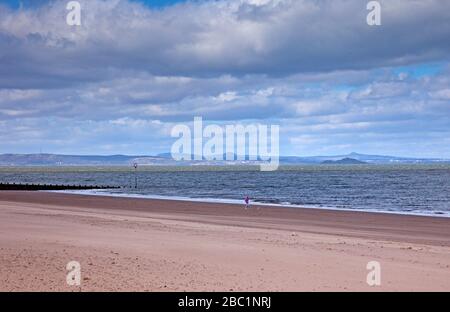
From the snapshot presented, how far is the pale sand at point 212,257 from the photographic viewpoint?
1190 cm

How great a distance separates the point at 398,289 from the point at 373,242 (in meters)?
9.19

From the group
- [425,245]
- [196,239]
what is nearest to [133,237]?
[196,239]

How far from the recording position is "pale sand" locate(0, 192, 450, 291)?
11.9 metres
